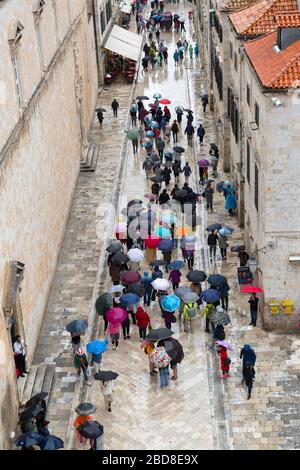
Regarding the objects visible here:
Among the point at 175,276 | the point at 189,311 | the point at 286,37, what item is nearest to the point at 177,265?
the point at 175,276

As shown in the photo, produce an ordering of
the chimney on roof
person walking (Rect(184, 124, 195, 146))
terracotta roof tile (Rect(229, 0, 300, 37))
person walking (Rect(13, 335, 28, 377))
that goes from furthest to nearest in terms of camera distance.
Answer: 1. person walking (Rect(184, 124, 195, 146))
2. terracotta roof tile (Rect(229, 0, 300, 37))
3. the chimney on roof
4. person walking (Rect(13, 335, 28, 377))

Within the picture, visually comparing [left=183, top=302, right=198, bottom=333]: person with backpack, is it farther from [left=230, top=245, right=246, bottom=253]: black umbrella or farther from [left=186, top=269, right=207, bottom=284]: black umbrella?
[left=230, top=245, right=246, bottom=253]: black umbrella

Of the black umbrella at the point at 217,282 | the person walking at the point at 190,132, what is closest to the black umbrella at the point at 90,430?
the black umbrella at the point at 217,282

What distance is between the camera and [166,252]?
3111 cm

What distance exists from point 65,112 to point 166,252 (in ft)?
33.7

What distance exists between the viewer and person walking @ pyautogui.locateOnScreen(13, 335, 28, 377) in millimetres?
24203

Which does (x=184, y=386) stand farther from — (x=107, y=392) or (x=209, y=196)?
(x=209, y=196)

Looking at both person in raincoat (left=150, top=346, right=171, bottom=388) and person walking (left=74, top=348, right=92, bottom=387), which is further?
person walking (left=74, top=348, right=92, bottom=387)

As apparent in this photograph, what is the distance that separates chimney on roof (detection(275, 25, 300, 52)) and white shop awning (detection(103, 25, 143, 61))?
32807mm

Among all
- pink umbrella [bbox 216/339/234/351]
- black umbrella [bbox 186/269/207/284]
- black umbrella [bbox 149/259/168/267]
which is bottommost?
black umbrella [bbox 149/259/168/267]

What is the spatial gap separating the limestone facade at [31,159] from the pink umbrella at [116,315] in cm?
257

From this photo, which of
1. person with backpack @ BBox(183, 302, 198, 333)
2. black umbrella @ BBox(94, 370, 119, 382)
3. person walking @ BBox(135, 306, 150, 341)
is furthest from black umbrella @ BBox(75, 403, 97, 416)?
person with backpack @ BBox(183, 302, 198, 333)

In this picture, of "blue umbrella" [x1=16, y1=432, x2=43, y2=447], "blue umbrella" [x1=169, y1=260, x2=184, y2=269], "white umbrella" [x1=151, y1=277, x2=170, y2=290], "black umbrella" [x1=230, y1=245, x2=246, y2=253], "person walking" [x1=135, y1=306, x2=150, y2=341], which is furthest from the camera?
"black umbrella" [x1=230, y1=245, x2=246, y2=253]
